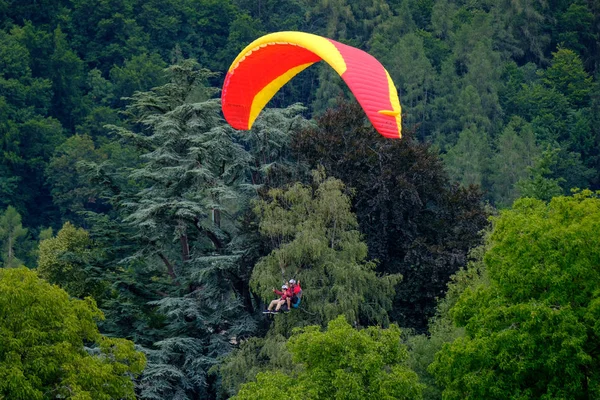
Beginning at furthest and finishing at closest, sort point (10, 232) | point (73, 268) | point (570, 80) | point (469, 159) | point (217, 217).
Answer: point (570, 80) < point (469, 159) < point (10, 232) < point (217, 217) < point (73, 268)

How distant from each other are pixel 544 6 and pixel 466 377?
67621 millimetres

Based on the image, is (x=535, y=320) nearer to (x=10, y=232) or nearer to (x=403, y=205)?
(x=403, y=205)

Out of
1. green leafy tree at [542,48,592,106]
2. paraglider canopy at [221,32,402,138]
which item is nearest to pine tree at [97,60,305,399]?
paraglider canopy at [221,32,402,138]

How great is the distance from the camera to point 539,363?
18.4m

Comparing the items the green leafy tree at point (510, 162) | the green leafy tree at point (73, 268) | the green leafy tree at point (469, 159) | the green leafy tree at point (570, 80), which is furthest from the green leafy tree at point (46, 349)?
the green leafy tree at point (570, 80)

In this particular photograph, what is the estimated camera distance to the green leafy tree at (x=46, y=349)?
19.3 metres

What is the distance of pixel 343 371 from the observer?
1959cm

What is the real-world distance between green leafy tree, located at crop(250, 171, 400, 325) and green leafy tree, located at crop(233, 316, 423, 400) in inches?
187

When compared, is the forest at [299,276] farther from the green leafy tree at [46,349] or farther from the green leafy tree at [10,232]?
the green leafy tree at [10,232]

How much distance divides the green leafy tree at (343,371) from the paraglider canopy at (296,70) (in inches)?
162

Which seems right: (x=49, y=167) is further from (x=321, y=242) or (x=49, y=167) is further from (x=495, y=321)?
(x=495, y=321)

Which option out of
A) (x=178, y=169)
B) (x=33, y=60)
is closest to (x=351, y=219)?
(x=178, y=169)

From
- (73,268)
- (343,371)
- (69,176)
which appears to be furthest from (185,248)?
(69,176)

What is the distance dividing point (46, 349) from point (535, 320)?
890 cm
